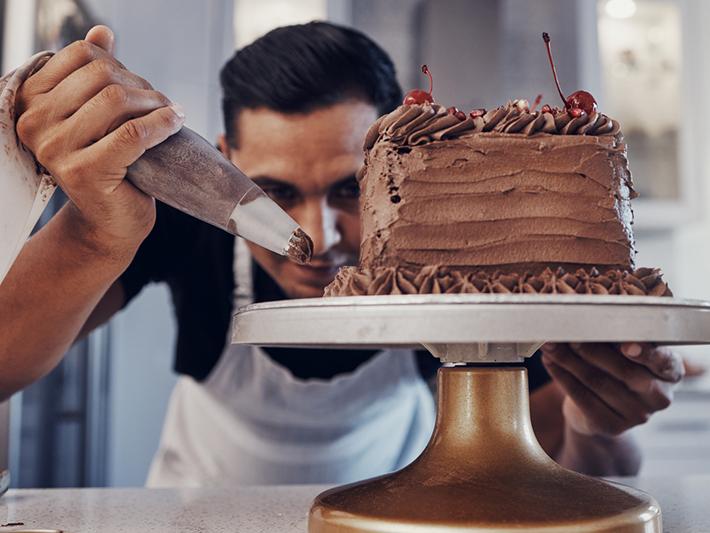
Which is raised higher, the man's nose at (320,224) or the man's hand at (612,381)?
the man's nose at (320,224)

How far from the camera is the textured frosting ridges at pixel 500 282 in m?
0.60

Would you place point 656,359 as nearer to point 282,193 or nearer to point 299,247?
point 299,247

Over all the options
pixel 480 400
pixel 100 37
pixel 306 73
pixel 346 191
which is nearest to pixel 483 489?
pixel 480 400

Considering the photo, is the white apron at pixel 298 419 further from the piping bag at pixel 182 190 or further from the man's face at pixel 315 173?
the piping bag at pixel 182 190

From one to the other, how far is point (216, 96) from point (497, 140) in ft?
6.64

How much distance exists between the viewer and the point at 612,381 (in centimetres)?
87

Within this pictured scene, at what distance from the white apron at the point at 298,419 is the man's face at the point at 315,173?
1.01ft

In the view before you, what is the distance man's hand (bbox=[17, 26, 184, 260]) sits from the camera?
68 cm

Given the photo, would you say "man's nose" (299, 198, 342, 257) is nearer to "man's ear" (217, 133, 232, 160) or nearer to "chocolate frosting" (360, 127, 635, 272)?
"man's ear" (217, 133, 232, 160)

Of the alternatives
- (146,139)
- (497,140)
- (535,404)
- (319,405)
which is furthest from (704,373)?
(146,139)

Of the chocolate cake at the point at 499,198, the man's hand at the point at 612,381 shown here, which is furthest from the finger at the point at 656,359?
the chocolate cake at the point at 499,198

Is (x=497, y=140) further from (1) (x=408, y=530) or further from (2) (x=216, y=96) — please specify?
(2) (x=216, y=96)

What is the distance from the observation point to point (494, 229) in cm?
65

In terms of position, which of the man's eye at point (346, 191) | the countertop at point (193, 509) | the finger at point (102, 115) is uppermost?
the man's eye at point (346, 191)
